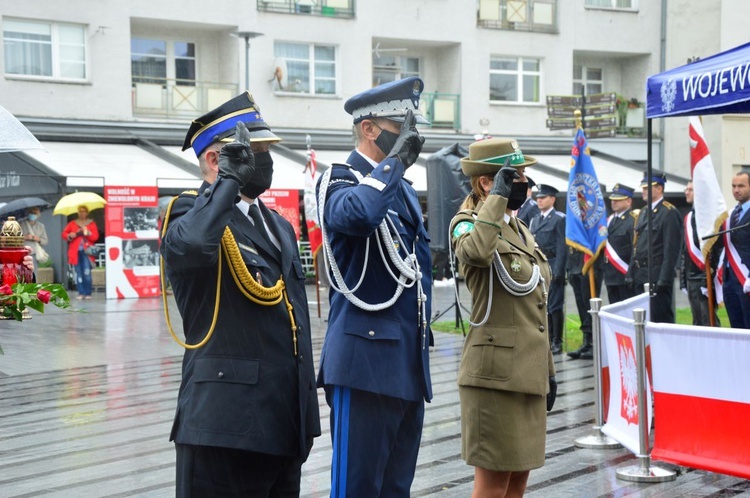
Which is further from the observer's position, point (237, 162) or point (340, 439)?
point (340, 439)

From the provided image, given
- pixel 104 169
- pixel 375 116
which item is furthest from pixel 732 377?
pixel 104 169

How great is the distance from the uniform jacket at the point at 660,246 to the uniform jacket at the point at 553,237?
106 cm

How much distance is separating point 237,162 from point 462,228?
5.20ft

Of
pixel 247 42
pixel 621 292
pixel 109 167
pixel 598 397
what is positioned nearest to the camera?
pixel 598 397

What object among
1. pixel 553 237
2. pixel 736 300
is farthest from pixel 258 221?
pixel 553 237

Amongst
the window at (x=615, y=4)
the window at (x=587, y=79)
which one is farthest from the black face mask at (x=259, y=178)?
the window at (x=615, y=4)

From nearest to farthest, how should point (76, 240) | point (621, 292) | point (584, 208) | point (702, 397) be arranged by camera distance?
point (702, 397) → point (584, 208) → point (621, 292) → point (76, 240)

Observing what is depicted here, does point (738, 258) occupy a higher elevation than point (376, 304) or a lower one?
lower

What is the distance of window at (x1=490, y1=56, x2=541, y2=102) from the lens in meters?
34.2

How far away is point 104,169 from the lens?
24703 mm

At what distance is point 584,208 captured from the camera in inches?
499

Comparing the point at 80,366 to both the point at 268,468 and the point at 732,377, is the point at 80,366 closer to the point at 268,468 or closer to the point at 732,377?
the point at 732,377

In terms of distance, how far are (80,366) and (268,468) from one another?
29.8 feet

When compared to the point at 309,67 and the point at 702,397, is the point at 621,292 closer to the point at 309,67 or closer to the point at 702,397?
the point at 702,397
